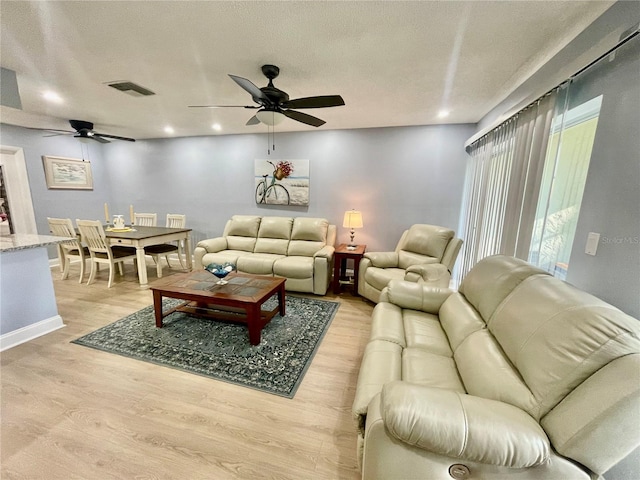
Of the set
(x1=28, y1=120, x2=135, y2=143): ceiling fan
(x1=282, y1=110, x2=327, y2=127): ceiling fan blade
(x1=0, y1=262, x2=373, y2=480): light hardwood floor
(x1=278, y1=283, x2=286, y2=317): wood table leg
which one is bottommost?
(x1=0, y1=262, x2=373, y2=480): light hardwood floor

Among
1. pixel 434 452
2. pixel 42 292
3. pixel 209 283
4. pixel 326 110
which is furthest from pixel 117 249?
pixel 434 452

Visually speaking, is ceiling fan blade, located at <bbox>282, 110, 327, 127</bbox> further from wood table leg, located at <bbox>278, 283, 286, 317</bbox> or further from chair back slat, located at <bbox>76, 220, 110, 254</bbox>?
chair back slat, located at <bbox>76, 220, 110, 254</bbox>

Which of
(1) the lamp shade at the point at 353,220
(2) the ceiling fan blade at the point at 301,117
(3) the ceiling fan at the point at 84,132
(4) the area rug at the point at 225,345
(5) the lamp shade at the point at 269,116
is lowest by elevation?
(4) the area rug at the point at 225,345

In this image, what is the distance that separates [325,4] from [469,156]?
3.03 meters

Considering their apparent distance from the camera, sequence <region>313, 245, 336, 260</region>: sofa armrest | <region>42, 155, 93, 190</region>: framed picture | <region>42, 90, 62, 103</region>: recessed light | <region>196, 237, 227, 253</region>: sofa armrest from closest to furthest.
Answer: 1. <region>42, 90, 62, 103</region>: recessed light
2. <region>313, 245, 336, 260</region>: sofa armrest
3. <region>196, 237, 227, 253</region>: sofa armrest
4. <region>42, 155, 93, 190</region>: framed picture

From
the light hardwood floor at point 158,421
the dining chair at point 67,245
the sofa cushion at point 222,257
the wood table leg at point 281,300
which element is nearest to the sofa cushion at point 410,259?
the light hardwood floor at point 158,421

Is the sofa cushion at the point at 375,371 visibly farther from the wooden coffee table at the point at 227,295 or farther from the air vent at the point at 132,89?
the air vent at the point at 132,89

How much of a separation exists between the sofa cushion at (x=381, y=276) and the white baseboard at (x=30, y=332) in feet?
11.2

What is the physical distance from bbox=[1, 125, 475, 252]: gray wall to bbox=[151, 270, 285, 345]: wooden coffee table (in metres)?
1.93

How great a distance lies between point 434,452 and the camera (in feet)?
2.97

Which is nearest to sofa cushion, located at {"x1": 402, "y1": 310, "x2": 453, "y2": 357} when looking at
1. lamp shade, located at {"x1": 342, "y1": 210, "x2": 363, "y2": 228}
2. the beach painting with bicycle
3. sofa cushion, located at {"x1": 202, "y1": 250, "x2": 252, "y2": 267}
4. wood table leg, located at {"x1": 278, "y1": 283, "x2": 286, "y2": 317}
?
wood table leg, located at {"x1": 278, "y1": 283, "x2": 286, "y2": 317}

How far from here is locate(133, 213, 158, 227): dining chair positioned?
493 cm

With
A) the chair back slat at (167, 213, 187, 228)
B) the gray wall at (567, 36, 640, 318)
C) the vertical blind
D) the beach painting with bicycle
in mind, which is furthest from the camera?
the chair back slat at (167, 213, 187, 228)

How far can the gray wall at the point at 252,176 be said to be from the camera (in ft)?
12.5
